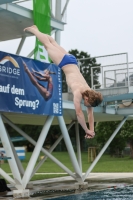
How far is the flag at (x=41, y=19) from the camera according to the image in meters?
17.1

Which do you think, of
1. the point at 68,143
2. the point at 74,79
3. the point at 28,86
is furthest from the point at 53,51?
the point at 68,143

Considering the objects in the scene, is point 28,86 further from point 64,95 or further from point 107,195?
point 64,95

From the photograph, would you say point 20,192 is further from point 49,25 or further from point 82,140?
point 82,140

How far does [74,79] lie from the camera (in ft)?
25.4

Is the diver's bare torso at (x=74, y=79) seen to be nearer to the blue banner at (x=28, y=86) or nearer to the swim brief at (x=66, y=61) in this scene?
the swim brief at (x=66, y=61)

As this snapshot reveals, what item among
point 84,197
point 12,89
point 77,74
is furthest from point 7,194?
point 77,74

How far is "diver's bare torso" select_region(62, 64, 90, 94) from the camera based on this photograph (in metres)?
7.63

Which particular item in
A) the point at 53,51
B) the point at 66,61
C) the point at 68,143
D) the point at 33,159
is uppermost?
the point at 53,51

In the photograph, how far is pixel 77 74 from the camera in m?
7.81

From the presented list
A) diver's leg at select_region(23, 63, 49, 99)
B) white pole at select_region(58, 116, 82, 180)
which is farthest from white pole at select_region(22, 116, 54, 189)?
diver's leg at select_region(23, 63, 49, 99)

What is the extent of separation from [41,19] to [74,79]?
32.2ft

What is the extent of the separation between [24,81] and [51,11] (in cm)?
361

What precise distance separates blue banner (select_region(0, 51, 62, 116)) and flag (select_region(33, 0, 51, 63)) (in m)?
0.72

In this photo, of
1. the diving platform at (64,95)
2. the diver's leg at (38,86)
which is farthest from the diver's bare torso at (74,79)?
the diver's leg at (38,86)
